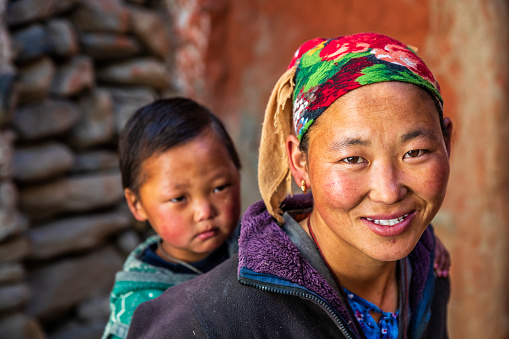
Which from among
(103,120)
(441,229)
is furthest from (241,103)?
(441,229)

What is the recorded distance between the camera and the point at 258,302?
141 centimetres

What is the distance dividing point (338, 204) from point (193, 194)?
83 cm

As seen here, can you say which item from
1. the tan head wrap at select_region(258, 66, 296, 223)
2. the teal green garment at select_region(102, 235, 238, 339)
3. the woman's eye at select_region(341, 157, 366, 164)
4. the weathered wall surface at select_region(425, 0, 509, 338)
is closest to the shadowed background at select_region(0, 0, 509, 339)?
the weathered wall surface at select_region(425, 0, 509, 338)

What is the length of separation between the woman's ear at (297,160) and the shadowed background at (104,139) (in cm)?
172

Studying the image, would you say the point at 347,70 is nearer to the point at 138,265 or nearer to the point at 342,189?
the point at 342,189

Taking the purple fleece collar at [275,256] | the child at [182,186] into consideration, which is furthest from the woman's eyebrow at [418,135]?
the child at [182,186]

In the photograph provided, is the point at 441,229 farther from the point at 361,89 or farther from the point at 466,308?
the point at 361,89

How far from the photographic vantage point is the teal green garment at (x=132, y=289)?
1.85 metres

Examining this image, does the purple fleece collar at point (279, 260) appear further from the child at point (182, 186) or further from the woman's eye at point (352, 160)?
the child at point (182, 186)

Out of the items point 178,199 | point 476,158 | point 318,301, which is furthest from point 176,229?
point 476,158

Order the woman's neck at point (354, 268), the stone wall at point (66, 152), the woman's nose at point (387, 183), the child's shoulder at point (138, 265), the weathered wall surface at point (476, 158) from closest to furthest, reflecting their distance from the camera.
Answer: the woman's nose at point (387, 183) → the woman's neck at point (354, 268) → the child's shoulder at point (138, 265) → the stone wall at point (66, 152) → the weathered wall surface at point (476, 158)

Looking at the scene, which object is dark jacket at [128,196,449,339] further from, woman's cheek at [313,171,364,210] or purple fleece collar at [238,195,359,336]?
woman's cheek at [313,171,364,210]

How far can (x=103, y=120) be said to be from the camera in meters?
3.46

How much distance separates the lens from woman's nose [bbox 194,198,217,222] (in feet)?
6.66
